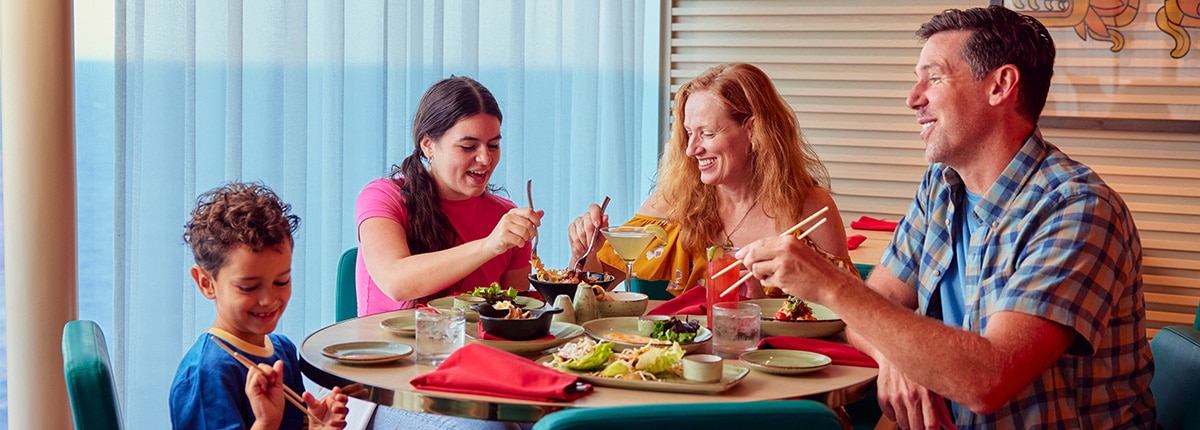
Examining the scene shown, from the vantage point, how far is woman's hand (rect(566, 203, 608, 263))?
8.95 ft

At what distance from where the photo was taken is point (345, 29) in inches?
140

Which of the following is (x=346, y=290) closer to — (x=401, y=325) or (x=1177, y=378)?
(x=401, y=325)

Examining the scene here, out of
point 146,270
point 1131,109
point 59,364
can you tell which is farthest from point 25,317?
point 1131,109

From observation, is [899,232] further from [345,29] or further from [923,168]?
[923,168]

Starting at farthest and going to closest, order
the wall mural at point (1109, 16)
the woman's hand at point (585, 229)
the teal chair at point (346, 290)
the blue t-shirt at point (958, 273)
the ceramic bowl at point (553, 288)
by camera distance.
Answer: the wall mural at point (1109, 16)
the teal chair at point (346, 290)
the woman's hand at point (585, 229)
the ceramic bowl at point (553, 288)
the blue t-shirt at point (958, 273)

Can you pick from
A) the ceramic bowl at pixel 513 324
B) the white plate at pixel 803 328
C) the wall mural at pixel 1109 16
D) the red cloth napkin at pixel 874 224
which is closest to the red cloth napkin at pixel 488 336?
the ceramic bowl at pixel 513 324

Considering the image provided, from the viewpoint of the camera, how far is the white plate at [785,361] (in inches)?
77.5

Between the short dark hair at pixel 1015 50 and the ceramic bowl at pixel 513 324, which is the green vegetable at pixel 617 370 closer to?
the ceramic bowl at pixel 513 324

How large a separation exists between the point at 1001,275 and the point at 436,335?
1.02 meters

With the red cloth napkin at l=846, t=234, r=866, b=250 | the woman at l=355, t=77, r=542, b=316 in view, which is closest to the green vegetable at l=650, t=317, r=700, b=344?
the woman at l=355, t=77, r=542, b=316

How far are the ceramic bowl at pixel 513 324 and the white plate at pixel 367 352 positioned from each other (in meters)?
0.16

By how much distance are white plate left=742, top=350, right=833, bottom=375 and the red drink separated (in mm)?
239

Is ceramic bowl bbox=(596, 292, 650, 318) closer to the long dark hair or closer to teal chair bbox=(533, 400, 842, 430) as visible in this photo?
the long dark hair

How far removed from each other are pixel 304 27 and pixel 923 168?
8.72ft
